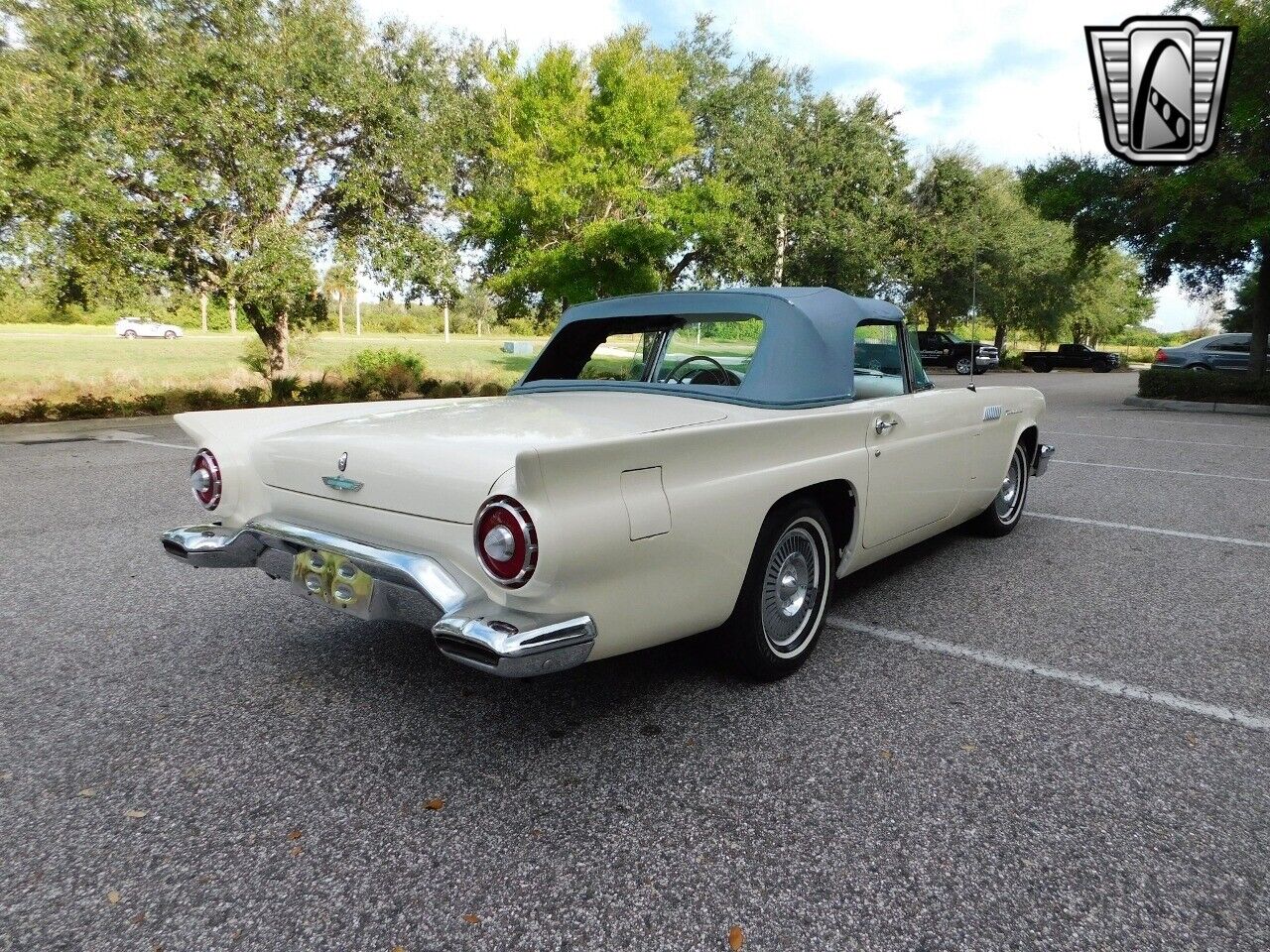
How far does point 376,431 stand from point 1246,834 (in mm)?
2893

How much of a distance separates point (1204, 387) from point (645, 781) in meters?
19.0

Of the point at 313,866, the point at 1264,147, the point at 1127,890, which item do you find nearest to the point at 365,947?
the point at 313,866

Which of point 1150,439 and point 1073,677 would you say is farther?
point 1150,439

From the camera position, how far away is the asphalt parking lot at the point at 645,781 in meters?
1.87

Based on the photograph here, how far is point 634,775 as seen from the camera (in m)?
2.45

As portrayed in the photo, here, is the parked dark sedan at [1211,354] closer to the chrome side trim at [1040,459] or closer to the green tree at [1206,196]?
the green tree at [1206,196]

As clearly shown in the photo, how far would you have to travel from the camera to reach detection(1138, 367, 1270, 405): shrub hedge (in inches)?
632

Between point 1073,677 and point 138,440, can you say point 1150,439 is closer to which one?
point 1073,677

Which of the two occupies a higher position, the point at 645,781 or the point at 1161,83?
the point at 1161,83

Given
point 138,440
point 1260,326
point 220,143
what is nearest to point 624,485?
point 138,440

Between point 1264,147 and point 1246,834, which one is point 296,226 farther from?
point 1264,147

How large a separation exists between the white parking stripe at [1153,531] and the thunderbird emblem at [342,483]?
202 inches

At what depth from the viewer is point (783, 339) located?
330 cm

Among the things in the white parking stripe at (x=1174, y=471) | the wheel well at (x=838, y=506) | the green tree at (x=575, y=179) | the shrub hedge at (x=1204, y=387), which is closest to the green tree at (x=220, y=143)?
the green tree at (x=575, y=179)
